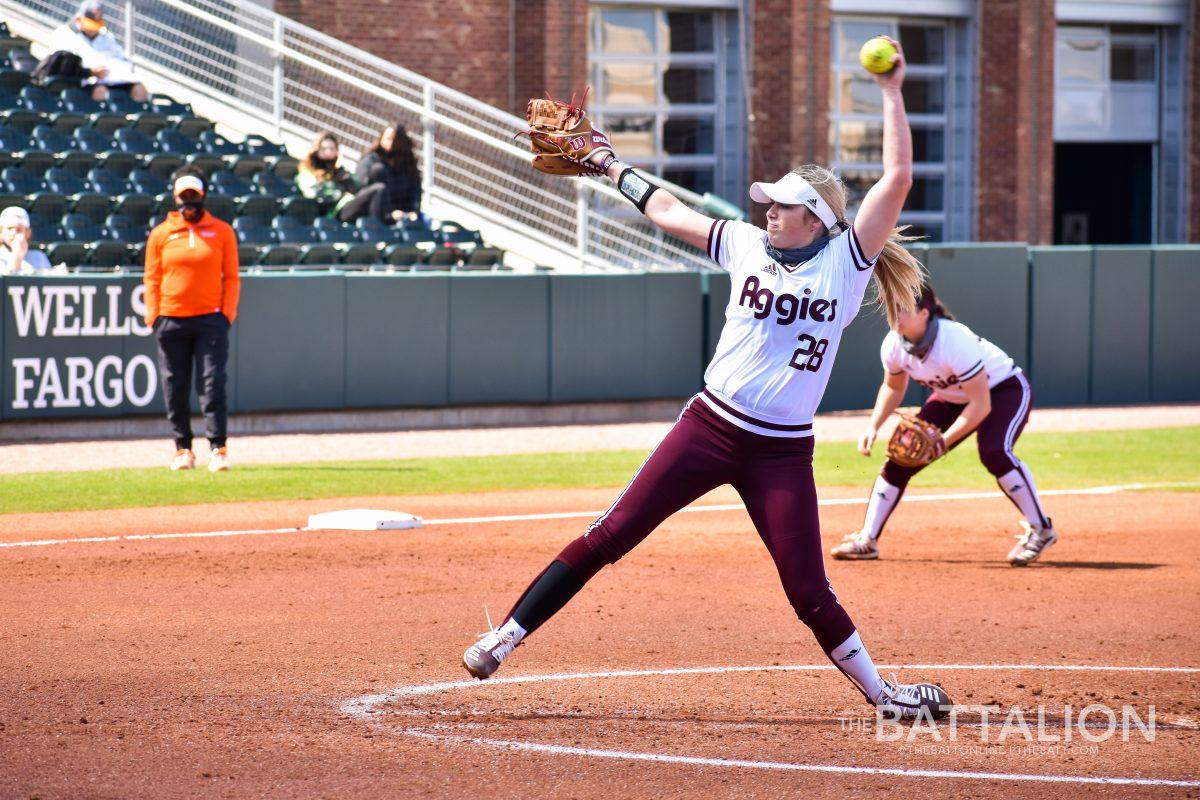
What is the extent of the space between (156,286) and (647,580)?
5657 millimetres

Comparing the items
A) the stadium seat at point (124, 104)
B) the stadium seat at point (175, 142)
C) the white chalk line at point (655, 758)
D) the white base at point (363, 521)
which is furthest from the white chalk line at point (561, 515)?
the stadium seat at point (124, 104)

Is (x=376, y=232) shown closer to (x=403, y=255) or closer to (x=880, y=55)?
(x=403, y=255)

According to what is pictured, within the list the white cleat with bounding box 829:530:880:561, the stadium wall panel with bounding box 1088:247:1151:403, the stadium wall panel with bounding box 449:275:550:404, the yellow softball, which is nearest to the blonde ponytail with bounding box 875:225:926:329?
the yellow softball

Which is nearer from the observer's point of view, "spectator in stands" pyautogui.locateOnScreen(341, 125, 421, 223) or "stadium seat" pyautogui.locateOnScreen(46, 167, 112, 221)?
"stadium seat" pyautogui.locateOnScreen(46, 167, 112, 221)

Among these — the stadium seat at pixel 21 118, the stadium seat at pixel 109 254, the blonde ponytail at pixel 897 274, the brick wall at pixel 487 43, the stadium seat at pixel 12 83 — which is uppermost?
the brick wall at pixel 487 43

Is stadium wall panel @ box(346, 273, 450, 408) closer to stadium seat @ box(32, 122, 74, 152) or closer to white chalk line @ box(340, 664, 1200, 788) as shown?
stadium seat @ box(32, 122, 74, 152)

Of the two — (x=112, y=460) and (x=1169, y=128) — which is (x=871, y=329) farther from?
(x=1169, y=128)

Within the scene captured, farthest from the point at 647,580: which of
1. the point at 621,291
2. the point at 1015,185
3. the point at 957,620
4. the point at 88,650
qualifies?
the point at 1015,185

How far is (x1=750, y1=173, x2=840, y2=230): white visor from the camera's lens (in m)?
5.71

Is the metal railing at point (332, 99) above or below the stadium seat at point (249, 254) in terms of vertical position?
above

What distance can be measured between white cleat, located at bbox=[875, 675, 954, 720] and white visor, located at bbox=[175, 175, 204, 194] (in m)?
8.54

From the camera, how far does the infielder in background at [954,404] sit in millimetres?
9117

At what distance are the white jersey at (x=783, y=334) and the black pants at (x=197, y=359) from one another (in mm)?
8049

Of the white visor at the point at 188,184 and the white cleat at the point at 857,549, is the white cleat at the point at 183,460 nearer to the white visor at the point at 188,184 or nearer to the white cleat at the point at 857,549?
the white visor at the point at 188,184
